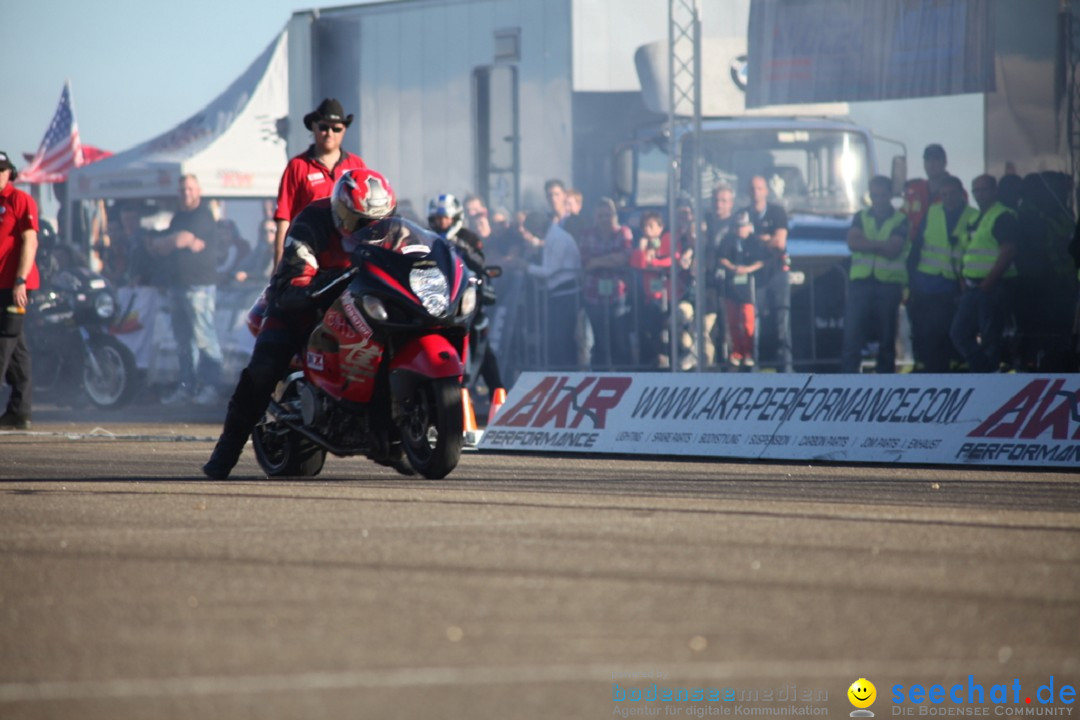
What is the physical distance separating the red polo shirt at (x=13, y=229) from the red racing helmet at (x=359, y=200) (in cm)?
595

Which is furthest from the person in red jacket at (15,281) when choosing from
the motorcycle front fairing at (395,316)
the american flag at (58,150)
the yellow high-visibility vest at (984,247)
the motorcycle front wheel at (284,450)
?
the american flag at (58,150)

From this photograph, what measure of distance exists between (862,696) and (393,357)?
5620mm

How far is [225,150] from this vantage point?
23203 millimetres

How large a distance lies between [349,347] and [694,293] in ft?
29.0

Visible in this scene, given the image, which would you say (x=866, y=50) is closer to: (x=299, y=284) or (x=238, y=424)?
(x=299, y=284)

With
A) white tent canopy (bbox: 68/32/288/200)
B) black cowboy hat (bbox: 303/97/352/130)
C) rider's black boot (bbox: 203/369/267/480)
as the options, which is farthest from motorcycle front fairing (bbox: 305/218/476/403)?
white tent canopy (bbox: 68/32/288/200)

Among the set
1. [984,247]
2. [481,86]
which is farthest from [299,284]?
[481,86]

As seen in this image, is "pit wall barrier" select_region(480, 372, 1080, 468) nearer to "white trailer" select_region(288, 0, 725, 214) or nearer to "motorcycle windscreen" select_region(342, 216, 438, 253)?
"motorcycle windscreen" select_region(342, 216, 438, 253)

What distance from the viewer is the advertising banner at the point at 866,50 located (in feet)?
53.8

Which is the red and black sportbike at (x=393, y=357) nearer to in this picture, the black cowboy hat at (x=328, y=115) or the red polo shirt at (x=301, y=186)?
the red polo shirt at (x=301, y=186)

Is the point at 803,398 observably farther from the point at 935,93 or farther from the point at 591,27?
the point at 591,27

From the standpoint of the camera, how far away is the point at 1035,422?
35.0 feet

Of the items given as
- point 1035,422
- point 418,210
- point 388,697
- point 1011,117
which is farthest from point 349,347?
point 418,210

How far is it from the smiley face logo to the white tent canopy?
19.1 meters
